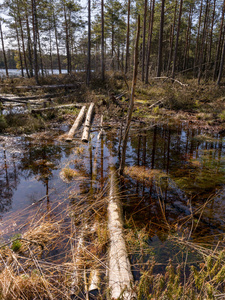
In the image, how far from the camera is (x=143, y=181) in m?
5.59

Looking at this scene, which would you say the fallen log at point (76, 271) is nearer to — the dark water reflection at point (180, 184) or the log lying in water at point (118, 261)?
the log lying in water at point (118, 261)

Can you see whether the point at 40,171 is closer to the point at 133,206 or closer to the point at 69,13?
the point at 133,206

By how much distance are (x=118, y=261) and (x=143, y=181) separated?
303cm

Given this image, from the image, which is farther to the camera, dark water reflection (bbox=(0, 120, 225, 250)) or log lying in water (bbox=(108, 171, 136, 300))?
dark water reflection (bbox=(0, 120, 225, 250))

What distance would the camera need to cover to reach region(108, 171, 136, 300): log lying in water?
7.30 feet

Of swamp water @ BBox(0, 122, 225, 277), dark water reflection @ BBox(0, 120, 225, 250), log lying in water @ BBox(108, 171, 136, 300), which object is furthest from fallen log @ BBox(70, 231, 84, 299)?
dark water reflection @ BBox(0, 120, 225, 250)

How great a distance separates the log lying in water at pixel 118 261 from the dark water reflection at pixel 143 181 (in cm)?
40

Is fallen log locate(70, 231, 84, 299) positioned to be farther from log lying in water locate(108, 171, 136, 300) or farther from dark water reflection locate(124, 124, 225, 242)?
dark water reflection locate(124, 124, 225, 242)

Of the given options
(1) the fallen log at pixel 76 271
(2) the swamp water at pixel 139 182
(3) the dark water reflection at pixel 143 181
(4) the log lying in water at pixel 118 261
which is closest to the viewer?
(4) the log lying in water at pixel 118 261

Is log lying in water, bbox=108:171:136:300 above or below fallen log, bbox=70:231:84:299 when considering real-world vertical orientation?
above

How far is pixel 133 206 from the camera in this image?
4512mm

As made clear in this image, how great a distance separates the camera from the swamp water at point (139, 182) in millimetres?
3826

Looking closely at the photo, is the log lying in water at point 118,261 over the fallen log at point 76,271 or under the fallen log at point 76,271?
over

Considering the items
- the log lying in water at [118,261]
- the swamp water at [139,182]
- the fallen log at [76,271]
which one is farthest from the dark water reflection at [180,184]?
the fallen log at [76,271]
